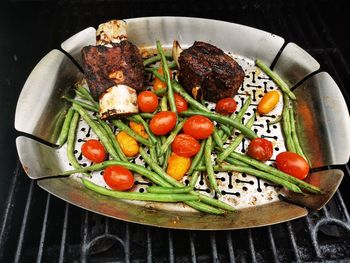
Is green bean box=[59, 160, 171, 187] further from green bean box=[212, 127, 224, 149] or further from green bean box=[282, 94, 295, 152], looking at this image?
green bean box=[282, 94, 295, 152]

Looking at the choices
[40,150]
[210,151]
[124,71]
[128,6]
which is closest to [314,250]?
[210,151]

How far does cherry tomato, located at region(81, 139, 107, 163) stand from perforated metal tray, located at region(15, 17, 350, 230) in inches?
6.0

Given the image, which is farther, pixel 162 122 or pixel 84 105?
pixel 84 105

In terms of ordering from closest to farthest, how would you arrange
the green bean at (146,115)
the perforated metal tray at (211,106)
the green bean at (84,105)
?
1. the perforated metal tray at (211,106)
2. the green bean at (146,115)
3. the green bean at (84,105)

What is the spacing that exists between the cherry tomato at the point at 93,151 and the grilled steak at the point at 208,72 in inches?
47.5

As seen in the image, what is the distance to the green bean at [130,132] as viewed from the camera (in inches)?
132

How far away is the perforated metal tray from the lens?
2.99 m

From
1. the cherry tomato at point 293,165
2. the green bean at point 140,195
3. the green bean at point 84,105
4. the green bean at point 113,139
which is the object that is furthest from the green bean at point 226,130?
the green bean at point 84,105

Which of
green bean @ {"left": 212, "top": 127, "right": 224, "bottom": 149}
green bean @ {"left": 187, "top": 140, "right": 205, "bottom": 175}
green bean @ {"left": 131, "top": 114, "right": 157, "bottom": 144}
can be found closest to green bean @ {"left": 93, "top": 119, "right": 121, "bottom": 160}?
green bean @ {"left": 131, "top": 114, "right": 157, "bottom": 144}

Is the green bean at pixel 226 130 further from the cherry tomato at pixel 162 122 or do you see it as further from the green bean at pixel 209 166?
the cherry tomato at pixel 162 122

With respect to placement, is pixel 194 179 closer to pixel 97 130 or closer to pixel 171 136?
pixel 171 136

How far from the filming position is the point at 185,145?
3.22 metres

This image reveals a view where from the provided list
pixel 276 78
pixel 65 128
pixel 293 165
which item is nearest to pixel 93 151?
pixel 65 128

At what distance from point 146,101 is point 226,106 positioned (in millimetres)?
889
